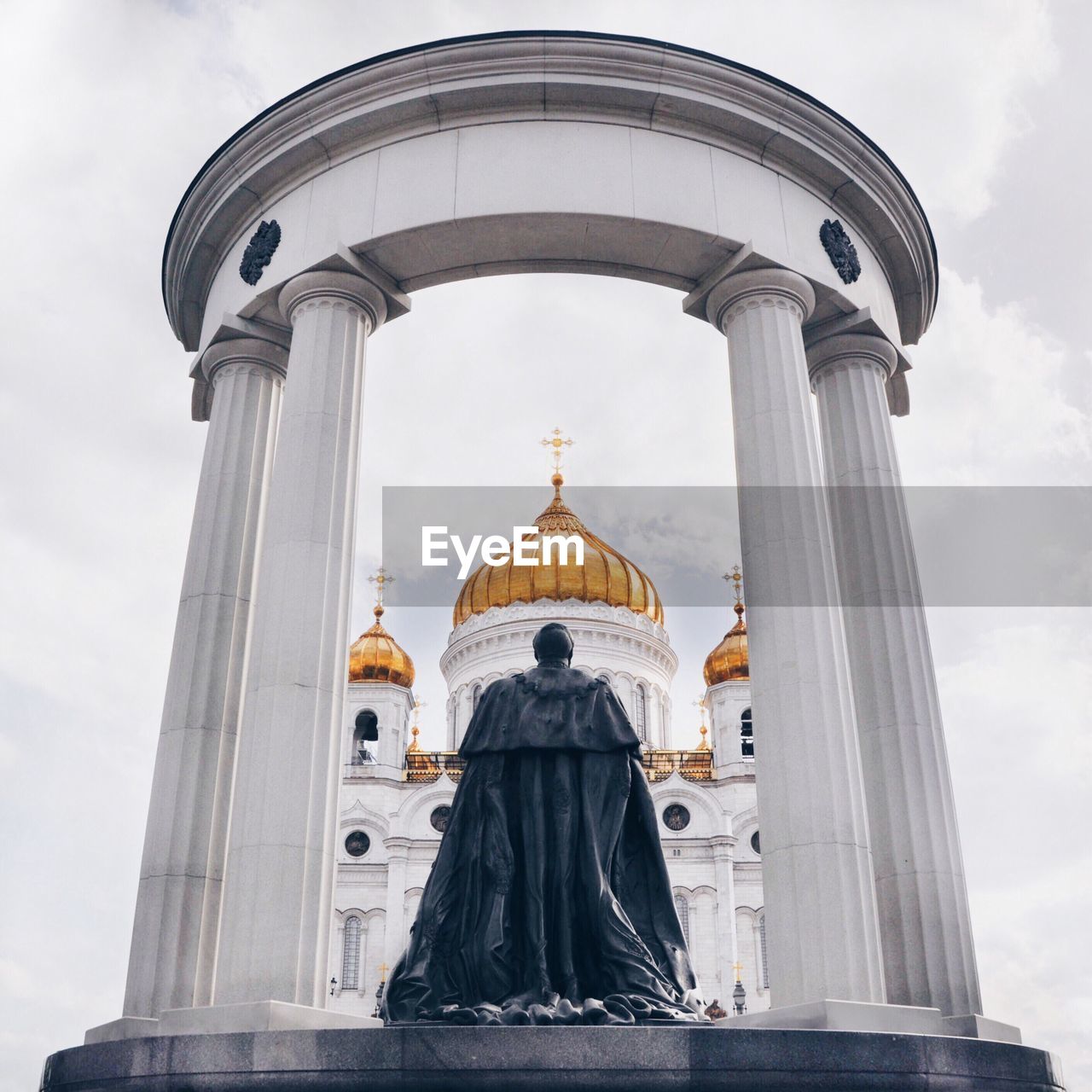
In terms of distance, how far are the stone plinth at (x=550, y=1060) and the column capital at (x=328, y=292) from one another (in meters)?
10.4

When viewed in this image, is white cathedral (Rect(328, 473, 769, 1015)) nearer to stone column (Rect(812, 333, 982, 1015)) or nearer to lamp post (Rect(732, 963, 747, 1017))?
lamp post (Rect(732, 963, 747, 1017))

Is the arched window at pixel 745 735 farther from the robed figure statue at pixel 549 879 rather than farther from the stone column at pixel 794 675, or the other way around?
the robed figure statue at pixel 549 879

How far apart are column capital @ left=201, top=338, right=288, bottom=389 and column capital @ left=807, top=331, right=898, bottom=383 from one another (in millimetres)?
8306

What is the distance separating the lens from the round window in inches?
2415

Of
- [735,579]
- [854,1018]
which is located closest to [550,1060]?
[854,1018]

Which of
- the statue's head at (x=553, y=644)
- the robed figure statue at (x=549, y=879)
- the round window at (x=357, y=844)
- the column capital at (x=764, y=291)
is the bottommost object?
the robed figure statue at (x=549, y=879)

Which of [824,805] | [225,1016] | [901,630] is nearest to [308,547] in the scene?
[225,1016]

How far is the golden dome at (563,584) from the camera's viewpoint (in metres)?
64.1

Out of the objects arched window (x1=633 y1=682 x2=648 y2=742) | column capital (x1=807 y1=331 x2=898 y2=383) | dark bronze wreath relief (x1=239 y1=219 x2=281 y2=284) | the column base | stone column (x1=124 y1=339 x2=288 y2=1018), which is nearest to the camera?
the column base

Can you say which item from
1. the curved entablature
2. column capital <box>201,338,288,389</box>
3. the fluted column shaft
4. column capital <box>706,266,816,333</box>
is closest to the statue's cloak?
column capital <box>706,266,816,333</box>

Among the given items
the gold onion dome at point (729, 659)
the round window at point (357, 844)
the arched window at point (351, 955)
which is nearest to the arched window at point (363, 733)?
the round window at point (357, 844)

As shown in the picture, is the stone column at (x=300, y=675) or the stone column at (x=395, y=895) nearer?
the stone column at (x=300, y=675)

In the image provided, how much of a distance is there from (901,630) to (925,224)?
728cm

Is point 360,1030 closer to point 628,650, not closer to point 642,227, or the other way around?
point 642,227
